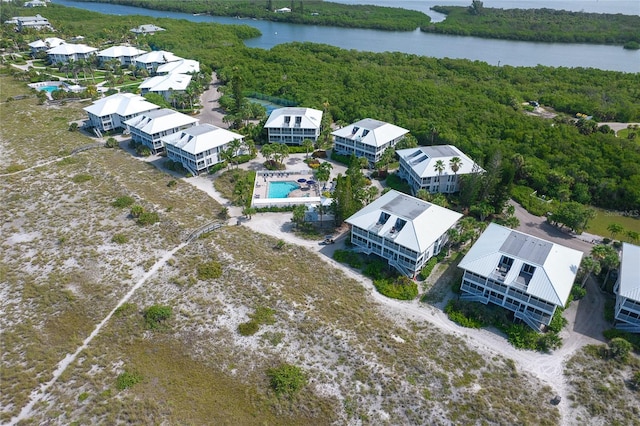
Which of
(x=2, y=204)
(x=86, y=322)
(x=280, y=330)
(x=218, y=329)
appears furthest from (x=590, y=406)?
(x=2, y=204)

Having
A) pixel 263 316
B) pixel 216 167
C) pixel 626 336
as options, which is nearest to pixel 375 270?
pixel 263 316

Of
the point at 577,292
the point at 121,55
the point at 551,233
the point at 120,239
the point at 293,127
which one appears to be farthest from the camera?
the point at 121,55

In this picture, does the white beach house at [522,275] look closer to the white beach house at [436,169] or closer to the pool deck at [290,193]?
the white beach house at [436,169]

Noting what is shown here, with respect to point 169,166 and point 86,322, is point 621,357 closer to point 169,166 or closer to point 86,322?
point 86,322

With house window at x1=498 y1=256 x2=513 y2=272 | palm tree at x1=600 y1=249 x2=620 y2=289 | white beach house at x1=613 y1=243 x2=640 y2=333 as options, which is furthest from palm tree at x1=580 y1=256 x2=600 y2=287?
house window at x1=498 y1=256 x2=513 y2=272

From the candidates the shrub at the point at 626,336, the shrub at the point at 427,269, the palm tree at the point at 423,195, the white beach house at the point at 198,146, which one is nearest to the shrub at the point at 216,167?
the white beach house at the point at 198,146

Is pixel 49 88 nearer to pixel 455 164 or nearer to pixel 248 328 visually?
pixel 248 328
